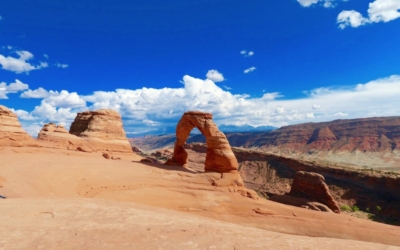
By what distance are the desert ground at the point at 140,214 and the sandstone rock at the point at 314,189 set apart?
1024cm

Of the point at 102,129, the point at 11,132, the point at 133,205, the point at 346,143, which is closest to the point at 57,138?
the point at 11,132

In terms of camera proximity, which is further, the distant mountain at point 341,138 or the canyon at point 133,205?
the distant mountain at point 341,138

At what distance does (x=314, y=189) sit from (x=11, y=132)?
28.7 metres

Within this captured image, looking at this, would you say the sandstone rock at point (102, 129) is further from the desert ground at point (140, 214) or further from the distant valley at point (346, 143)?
the distant valley at point (346, 143)

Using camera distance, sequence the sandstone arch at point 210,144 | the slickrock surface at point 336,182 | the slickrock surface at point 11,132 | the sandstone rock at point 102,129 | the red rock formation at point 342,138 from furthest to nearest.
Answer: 1. the red rock formation at point 342,138
2. the sandstone rock at point 102,129
3. the slickrock surface at point 336,182
4. the sandstone arch at point 210,144
5. the slickrock surface at point 11,132

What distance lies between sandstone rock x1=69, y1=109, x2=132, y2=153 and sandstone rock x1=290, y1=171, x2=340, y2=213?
859 inches

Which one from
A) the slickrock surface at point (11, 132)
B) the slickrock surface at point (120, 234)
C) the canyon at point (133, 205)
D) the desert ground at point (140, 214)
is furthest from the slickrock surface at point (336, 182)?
the slickrock surface at point (11, 132)

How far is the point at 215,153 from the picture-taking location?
23156 millimetres

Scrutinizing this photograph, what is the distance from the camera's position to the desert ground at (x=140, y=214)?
673 cm

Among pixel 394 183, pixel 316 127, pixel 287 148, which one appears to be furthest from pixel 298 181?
pixel 316 127

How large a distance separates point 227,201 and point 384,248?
39.0ft

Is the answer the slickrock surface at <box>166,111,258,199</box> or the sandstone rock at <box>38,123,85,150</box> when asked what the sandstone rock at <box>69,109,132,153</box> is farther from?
the slickrock surface at <box>166,111,258,199</box>

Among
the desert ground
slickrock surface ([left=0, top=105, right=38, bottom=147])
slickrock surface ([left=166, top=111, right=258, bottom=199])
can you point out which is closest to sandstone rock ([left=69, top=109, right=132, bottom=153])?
the desert ground

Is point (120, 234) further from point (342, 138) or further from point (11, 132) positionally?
point (342, 138)
